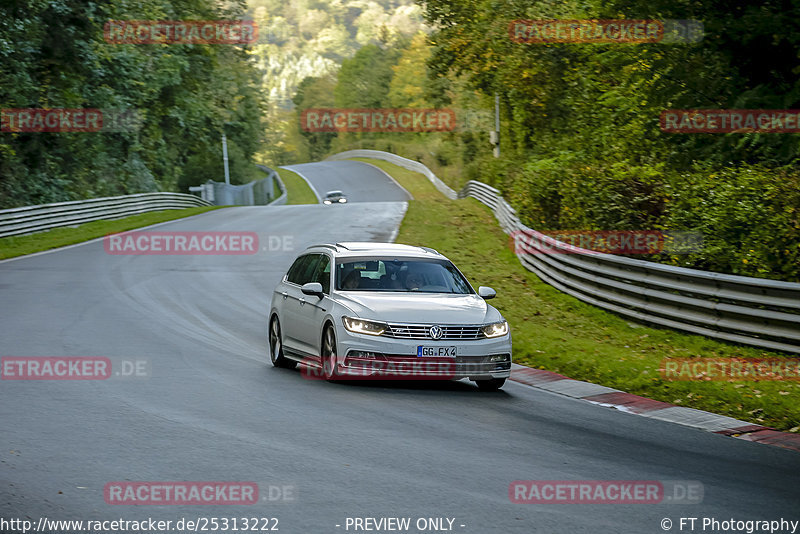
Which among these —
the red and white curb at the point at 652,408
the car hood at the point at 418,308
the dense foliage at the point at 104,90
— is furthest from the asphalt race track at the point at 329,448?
the dense foliage at the point at 104,90

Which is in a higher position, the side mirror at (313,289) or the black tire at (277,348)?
the side mirror at (313,289)

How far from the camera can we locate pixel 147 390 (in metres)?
10.9

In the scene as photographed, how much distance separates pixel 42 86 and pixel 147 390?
108 ft

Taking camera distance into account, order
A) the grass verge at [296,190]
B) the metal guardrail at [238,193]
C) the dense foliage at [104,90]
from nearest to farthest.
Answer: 1. the dense foliage at [104,90]
2. the metal guardrail at [238,193]
3. the grass verge at [296,190]

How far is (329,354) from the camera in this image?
11.7m

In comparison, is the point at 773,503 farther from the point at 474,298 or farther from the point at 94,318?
the point at 94,318

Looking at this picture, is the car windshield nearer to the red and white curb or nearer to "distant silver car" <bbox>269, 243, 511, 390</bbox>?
"distant silver car" <bbox>269, 243, 511, 390</bbox>

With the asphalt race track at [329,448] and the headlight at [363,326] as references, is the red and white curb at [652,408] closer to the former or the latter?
the asphalt race track at [329,448]

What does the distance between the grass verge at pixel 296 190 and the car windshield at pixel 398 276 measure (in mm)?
73097

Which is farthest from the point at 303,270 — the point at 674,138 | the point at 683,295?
the point at 674,138

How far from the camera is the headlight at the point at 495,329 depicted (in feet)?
37.6

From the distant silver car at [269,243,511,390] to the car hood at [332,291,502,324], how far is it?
0.01 m

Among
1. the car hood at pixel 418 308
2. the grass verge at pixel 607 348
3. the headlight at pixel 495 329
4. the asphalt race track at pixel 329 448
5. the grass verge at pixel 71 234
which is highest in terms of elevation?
the car hood at pixel 418 308

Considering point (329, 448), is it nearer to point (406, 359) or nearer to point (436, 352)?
point (406, 359)
